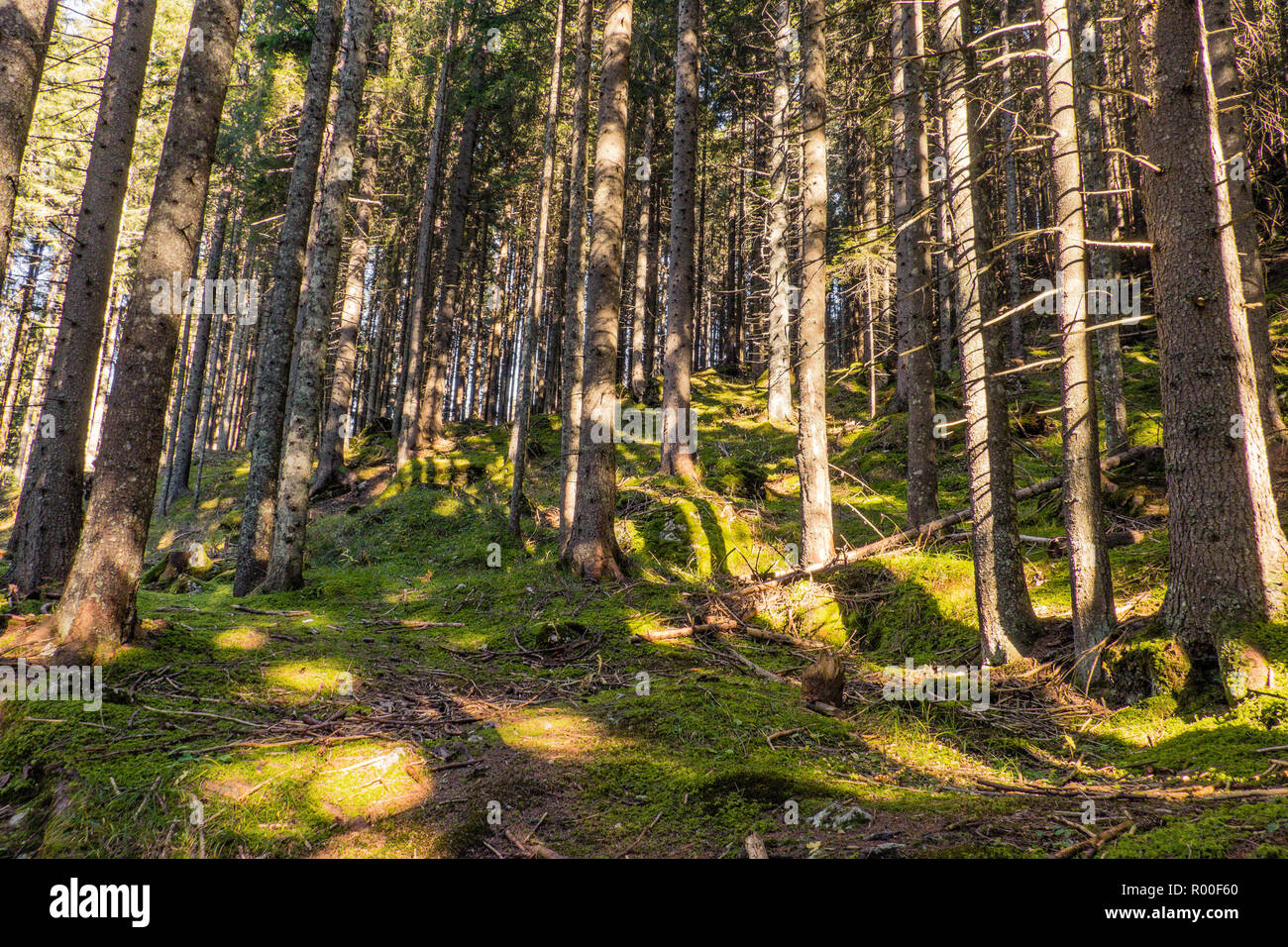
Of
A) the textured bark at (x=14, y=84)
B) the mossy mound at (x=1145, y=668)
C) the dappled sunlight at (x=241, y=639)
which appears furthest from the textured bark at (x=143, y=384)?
the mossy mound at (x=1145, y=668)

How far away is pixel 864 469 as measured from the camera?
13.9m

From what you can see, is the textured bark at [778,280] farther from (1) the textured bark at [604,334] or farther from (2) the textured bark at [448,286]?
(2) the textured bark at [448,286]

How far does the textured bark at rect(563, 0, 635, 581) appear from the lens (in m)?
8.84

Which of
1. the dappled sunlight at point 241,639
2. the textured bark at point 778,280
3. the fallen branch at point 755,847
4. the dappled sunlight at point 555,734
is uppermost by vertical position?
the textured bark at point 778,280

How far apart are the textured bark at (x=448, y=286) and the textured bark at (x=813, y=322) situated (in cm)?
1364

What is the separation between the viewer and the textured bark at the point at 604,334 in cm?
884

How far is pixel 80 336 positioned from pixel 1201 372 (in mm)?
12385

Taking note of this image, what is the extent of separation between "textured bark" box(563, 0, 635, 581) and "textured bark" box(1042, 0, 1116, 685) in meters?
5.29

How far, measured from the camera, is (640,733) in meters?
4.52

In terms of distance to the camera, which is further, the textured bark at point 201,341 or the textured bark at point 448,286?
the textured bark at point 201,341

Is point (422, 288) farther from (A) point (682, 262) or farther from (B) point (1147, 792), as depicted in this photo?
(B) point (1147, 792)
